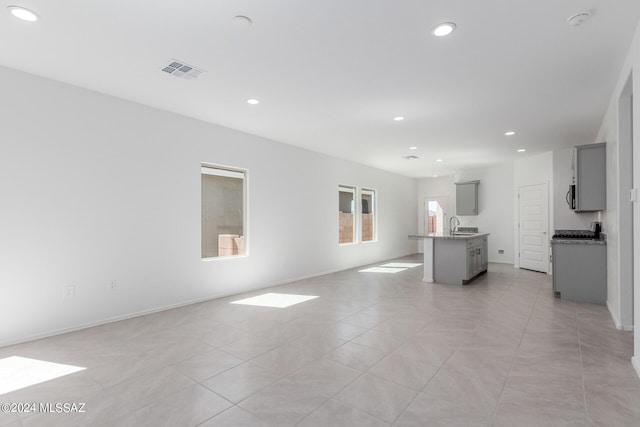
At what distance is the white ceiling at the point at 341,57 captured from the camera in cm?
240

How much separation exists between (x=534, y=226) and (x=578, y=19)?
6311mm

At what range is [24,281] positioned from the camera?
3383mm

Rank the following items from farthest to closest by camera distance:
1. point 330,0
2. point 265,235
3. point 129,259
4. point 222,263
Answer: point 265,235 → point 222,263 → point 129,259 → point 330,0

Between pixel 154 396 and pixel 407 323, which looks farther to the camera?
pixel 407 323

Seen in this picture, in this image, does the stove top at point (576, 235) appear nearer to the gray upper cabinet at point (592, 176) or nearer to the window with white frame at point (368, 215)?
the gray upper cabinet at point (592, 176)

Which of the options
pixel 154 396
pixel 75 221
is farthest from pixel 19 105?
pixel 154 396

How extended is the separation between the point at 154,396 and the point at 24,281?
2.26m

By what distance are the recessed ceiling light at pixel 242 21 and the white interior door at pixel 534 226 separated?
24.8ft

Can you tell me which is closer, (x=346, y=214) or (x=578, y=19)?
(x=578, y=19)

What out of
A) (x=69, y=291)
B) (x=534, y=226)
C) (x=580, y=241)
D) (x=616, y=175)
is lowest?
(x=69, y=291)

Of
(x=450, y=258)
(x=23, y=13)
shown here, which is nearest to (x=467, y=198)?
(x=450, y=258)

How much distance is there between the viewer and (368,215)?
9352mm

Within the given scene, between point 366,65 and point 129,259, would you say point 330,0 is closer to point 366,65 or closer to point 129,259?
point 366,65

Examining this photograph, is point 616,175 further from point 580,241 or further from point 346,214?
point 346,214
